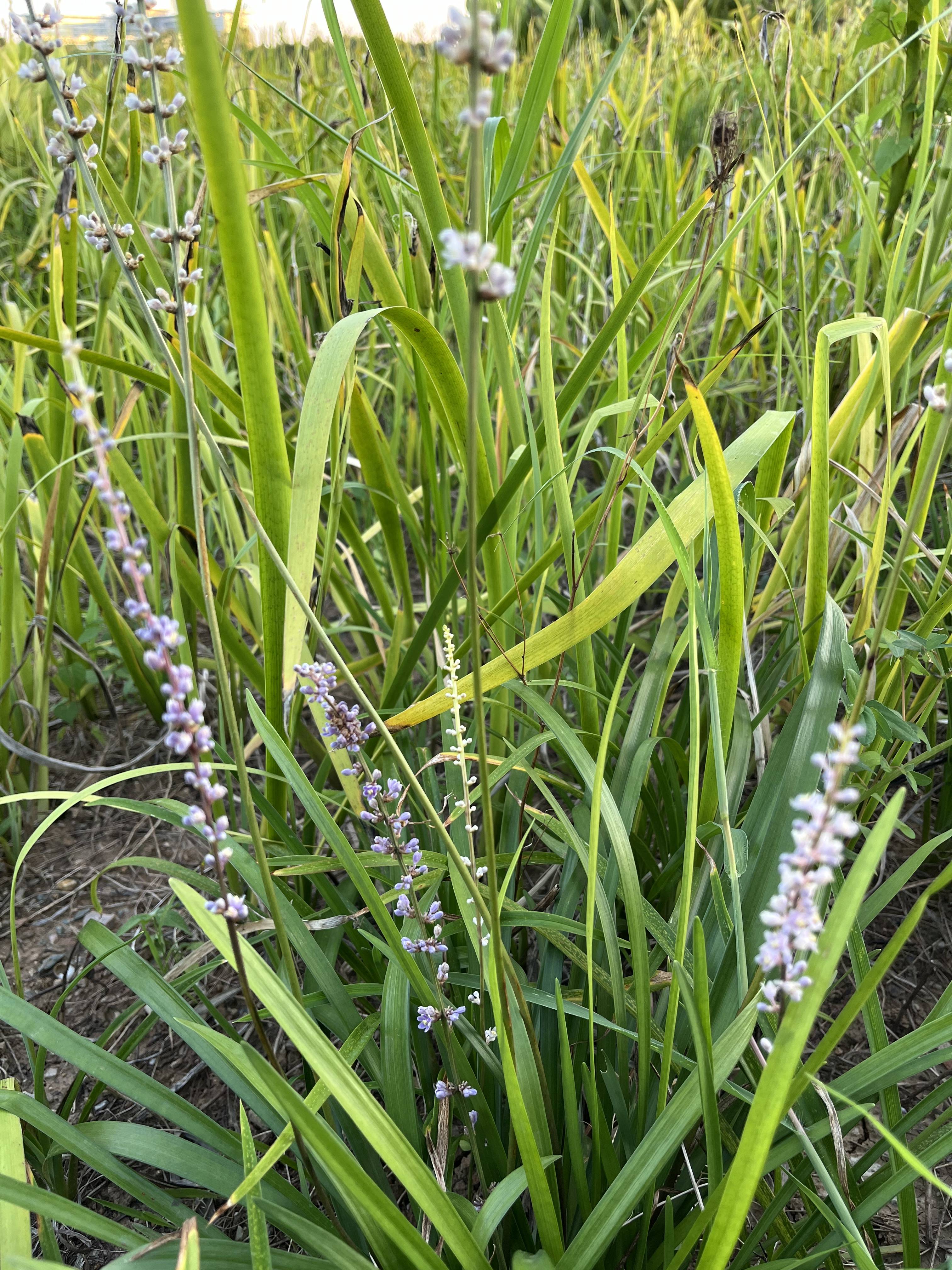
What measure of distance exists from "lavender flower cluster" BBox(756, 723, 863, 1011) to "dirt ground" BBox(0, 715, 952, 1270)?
59 centimetres

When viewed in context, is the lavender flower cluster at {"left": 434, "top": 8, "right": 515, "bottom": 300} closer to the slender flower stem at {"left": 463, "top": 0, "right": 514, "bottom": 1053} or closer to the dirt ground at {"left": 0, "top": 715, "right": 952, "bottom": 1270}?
the slender flower stem at {"left": 463, "top": 0, "right": 514, "bottom": 1053}

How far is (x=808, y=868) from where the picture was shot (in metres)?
0.44

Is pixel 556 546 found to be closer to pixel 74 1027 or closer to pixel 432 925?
pixel 432 925

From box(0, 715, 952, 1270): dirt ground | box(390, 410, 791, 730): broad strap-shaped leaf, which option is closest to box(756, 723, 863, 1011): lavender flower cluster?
box(390, 410, 791, 730): broad strap-shaped leaf

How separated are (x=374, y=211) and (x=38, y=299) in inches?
67.0

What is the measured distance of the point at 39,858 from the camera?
5.20 ft

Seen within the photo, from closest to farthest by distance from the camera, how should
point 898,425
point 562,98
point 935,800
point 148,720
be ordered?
point 898,425, point 935,800, point 562,98, point 148,720

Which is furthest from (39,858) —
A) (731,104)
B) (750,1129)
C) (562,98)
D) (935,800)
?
(731,104)

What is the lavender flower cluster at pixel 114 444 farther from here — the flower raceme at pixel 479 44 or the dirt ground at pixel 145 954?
the dirt ground at pixel 145 954

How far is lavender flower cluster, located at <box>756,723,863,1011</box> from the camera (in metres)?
0.41

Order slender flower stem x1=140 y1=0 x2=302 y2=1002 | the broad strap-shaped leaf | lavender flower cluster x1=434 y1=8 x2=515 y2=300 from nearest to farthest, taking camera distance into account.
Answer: lavender flower cluster x1=434 y1=8 x2=515 y2=300 → slender flower stem x1=140 y1=0 x2=302 y2=1002 → the broad strap-shaped leaf

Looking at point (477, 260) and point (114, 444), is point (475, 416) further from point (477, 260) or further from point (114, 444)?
point (114, 444)

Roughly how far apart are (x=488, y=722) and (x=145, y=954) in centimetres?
67

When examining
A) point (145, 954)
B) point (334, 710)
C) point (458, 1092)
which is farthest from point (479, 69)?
point (145, 954)
